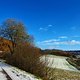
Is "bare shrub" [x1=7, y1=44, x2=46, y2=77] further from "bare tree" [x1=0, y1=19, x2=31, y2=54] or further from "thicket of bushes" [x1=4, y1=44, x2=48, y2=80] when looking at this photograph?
"bare tree" [x1=0, y1=19, x2=31, y2=54]

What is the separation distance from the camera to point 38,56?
70.2 ft

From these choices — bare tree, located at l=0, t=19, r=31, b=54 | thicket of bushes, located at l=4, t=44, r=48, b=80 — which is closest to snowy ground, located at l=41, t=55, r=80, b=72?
thicket of bushes, located at l=4, t=44, r=48, b=80

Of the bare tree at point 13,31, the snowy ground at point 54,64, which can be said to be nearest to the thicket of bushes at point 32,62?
the snowy ground at point 54,64

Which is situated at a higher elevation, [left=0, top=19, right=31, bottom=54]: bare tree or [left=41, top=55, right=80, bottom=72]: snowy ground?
[left=0, top=19, right=31, bottom=54]: bare tree

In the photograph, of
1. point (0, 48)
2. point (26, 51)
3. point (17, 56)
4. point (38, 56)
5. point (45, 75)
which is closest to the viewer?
point (45, 75)

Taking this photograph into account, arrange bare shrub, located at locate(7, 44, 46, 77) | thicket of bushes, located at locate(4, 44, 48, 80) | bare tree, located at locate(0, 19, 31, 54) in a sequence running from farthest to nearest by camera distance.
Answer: bare tree, located at locate(0, 19, 31, 54) < bare shrub, located at locate(7, 44, 46, 77) < thicket of bushes, located at locate(4, 44, 48, 80)

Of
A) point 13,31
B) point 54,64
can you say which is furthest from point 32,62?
point 13,31

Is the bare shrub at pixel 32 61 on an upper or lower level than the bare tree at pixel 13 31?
lower

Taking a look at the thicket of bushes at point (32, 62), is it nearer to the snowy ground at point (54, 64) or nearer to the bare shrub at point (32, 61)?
the bare shrub at point (32, 61)

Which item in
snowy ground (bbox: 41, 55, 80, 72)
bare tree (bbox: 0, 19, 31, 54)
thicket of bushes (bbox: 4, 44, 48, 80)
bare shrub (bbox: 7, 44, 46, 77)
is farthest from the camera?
bare tree (bbox: 0, 19, 31, 54)

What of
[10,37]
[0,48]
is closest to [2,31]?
[10,37]

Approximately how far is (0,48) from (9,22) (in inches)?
784

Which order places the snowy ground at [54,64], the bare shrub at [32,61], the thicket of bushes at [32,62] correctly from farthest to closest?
the snowy ground at [54,64], the bare shrub at [32,61], the thicket of bushes at [32,62]

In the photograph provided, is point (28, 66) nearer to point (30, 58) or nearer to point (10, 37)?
point (30, 58)
